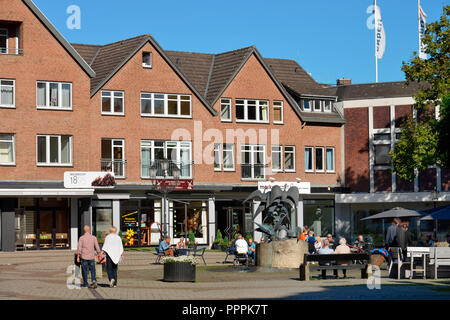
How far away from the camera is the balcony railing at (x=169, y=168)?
5041cm

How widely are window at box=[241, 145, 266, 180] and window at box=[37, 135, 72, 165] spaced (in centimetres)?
1119

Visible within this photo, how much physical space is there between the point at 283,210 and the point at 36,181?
18.5 metres

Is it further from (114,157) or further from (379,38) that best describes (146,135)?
(379,38)

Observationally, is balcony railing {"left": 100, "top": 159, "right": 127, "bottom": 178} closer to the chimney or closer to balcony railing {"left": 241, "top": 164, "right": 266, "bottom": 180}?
balcony railing {"left": 241, "top": 164, "right": 266, "bottom": 180}

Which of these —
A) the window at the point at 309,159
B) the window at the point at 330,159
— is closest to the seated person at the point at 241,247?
the window at the point at 309,159

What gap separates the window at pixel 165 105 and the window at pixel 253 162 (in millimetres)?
4524

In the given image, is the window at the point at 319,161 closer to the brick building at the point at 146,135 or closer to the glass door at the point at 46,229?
the brick building at the point at 146,135

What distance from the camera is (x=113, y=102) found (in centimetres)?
4944

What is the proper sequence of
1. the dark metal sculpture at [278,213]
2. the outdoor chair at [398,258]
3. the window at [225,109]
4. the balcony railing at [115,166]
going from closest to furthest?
the outdoor chair at [398,258], the dark metal sculpture at [278,213], the balcony railing at [115,166], the window at [225,109]

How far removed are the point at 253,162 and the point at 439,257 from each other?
29.7 m

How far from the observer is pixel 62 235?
47.3m

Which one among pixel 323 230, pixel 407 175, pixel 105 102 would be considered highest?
pixel 105 102
